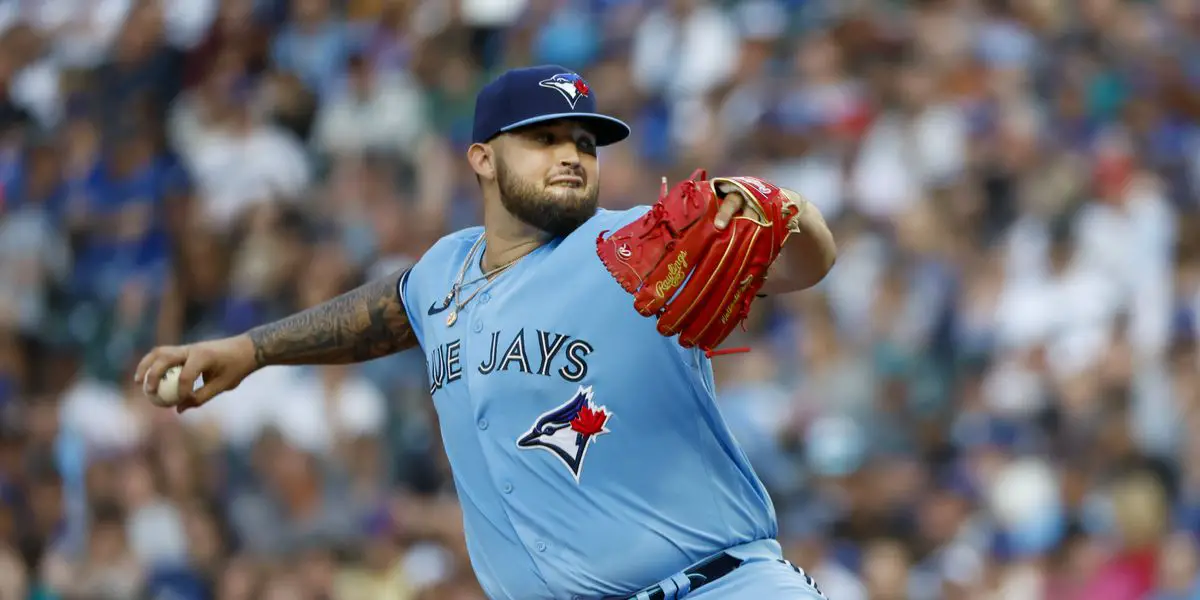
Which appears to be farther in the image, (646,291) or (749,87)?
(749,87)

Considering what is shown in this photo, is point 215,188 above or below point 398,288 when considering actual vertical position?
below

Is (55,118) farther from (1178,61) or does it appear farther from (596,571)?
(596,571)

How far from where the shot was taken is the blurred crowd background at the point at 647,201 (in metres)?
9.70

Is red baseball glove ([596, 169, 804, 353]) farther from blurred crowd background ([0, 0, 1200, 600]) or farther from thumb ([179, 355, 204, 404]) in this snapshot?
blurred crowd background ([0, 0, 1200, 600])

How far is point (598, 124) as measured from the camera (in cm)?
496

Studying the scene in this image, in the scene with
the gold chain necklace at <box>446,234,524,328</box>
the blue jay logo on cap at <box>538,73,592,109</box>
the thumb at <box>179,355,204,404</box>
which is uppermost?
the blue jay logo on cap at <box>538,73,592,109</box>

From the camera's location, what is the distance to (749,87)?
12062mm

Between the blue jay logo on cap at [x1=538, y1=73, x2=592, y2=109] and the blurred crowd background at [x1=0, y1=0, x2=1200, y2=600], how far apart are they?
194 inches

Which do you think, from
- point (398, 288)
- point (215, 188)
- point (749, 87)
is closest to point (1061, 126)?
point (749, 87)

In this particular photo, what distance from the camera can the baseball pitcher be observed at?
450 centimetres

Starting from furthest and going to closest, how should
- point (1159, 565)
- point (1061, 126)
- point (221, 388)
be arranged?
1. point (1061, 126)
2. point (1159, 565)
3. point (221, 388)

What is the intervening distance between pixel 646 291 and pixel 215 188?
832 cm

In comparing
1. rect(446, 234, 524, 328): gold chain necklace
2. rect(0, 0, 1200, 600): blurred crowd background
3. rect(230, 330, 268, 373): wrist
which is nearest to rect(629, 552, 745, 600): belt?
rect(446, 234, 524, 328): gold chain necklace

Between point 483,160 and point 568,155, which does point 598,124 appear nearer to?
point 568,155
